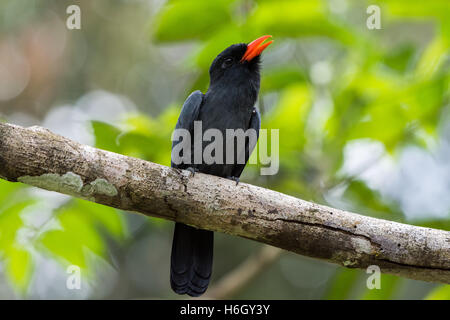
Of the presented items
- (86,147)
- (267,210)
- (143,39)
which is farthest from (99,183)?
(143,39)

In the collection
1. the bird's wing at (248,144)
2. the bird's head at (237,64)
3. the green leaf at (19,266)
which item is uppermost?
the bird's head at (237,64)

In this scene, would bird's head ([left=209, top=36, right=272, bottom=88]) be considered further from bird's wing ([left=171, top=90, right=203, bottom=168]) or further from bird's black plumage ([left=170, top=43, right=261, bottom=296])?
bird's wing ([left=171, top=90, right=203, bottom=168])

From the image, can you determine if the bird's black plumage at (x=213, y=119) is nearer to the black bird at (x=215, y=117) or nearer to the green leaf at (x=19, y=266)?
the black bird at (x=215, y=117)

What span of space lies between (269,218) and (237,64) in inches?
58.5

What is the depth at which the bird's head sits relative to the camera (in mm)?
3676

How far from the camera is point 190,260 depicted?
3.38 metres

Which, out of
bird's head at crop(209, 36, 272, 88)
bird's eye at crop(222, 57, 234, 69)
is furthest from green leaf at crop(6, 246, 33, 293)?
bird's eye at crop(222, 57, 234, 69)

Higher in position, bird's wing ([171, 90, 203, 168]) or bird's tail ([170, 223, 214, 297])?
bird's wing ([171, 90, 203, 168])

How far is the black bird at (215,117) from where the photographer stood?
3357 mm

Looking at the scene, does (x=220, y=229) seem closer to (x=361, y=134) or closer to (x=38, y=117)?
(x=361, y=134)

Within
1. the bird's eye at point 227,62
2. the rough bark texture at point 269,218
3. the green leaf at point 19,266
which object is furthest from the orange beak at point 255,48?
the green leaf at point 19,266

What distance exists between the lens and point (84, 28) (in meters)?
8.20

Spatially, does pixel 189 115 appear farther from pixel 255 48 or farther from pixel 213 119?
pixel 255 48

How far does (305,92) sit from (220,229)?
1748mm
